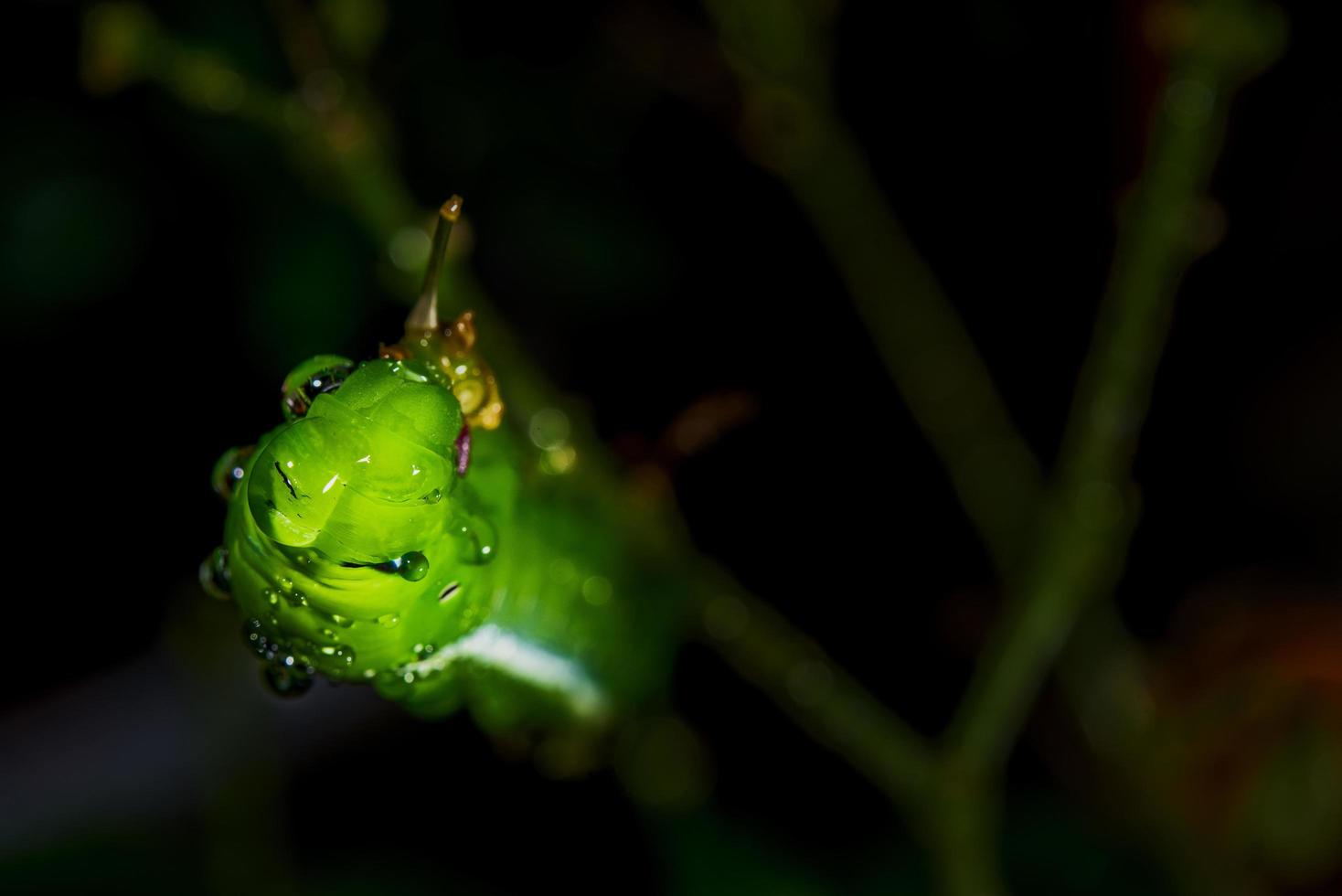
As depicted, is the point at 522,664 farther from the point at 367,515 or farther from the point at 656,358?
the point at 656,358

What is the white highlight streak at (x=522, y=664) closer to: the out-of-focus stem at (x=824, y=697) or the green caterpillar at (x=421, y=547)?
the green caterpillar at (x=421, y=547)

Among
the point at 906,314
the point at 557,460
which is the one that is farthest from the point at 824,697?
the point at 906,314

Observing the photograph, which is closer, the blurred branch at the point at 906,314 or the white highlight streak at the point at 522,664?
the white highlight streak at the point at 522,664

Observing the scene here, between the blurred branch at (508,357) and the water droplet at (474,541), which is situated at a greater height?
the blurred branch at (508,357)

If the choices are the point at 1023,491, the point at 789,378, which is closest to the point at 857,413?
the point at 789,378

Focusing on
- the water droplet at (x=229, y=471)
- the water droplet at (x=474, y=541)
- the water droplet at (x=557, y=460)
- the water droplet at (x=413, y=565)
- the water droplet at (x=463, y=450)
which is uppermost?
the water droplet at (x=557, y=460)

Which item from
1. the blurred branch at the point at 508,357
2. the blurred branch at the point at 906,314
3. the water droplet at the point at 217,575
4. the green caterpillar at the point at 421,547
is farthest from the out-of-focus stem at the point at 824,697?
the water droplet at the point at 217,575

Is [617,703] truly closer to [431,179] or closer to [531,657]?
[531,657]

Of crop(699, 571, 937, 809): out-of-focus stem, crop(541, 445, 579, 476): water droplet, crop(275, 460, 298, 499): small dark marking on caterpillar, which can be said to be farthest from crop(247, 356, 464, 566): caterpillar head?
crop(699, 571, 937, 809): out-of-focus stem
